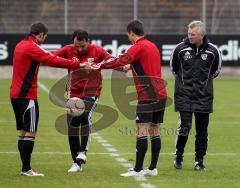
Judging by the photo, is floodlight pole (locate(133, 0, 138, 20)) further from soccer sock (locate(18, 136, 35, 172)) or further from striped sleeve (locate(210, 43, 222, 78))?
soccer sock (locate(18, 136, 35, 172))

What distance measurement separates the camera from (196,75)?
11.9 metres

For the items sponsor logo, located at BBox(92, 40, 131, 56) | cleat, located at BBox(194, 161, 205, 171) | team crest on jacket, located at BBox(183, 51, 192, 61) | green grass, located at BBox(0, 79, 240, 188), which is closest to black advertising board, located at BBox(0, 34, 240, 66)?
sponsor logo, located at BBox(92, 40, 131, 56)

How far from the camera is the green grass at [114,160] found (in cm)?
1080

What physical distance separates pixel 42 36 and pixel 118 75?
14791 mm

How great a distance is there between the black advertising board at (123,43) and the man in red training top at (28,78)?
70.5ft

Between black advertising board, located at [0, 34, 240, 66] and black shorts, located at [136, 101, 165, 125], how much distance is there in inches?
839

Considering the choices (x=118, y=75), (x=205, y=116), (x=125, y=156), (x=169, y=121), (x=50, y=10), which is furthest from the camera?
(x=50, y=10)

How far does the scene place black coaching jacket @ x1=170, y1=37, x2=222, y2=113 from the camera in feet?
39.1

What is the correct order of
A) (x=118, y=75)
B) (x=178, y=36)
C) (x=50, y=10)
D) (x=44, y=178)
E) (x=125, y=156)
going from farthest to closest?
(x=50, y=10) < (x=178, y=36) < (x=118, y=75) < (x=125, y=156) < (x=44, y=178)

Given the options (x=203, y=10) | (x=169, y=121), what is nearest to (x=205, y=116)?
(x=169, y=121)

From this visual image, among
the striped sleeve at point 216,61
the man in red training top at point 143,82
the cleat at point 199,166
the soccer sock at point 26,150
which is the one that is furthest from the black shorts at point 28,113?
the striped sleeve at point 216,61

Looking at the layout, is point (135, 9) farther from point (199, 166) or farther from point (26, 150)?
point (26, 150)

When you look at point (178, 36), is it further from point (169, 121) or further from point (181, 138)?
point (181, 138)

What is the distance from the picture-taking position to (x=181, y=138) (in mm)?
12195
